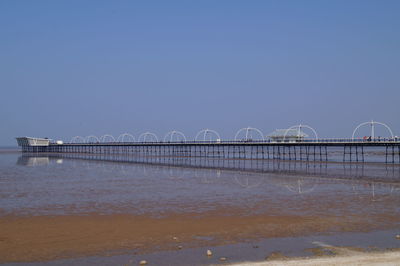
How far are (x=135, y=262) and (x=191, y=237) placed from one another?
2778 millimetres

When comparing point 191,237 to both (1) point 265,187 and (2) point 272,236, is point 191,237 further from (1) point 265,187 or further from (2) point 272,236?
(1) point 265,187

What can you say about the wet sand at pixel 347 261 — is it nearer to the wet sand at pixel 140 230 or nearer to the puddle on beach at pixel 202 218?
the puddle on beach at pixel 202 218

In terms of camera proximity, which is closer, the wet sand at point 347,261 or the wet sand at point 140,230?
the wet sand at point 347,261

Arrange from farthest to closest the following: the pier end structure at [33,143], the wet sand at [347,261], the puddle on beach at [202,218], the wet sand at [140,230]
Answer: the pier end structure at [33,143] < the wet sand at [140,230] < the puddle on beach at [202,218] < the wet sand at [347,261]

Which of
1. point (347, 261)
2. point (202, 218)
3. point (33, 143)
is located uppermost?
point (347, 261)

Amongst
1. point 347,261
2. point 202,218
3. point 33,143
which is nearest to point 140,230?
point 202,218

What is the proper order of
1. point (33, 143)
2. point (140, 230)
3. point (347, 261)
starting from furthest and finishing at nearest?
point (33, 143), point (140, 230), point (347, 261)

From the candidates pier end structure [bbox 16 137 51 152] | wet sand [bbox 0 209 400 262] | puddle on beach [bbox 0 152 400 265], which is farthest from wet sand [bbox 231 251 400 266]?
pier end structure [bbox 16 137 51 152]

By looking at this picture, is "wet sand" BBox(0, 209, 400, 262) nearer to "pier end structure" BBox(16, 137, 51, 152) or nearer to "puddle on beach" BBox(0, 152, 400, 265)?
"puddle on beach" BBox(0, 152, 400, 265)

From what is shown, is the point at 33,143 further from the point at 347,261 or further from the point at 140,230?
the point at 347,261

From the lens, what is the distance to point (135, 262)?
8930 mm

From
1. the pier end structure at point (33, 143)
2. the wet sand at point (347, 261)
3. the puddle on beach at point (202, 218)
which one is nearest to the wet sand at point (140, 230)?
the puddle on beach at point (202, 218)

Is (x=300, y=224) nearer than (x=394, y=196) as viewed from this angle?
Yes

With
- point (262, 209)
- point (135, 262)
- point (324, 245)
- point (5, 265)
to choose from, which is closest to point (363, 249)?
point (324, 245)
